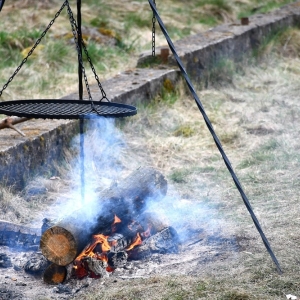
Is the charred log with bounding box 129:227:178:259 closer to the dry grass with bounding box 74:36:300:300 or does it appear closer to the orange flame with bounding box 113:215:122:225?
the orange flame with bounding box 113:215:122:225

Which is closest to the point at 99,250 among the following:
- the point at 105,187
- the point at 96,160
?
the point at 105,187

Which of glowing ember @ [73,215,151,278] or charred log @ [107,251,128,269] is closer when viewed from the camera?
glowing ember @ [73,215,151,278]

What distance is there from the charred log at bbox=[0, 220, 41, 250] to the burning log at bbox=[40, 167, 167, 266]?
456 millimetres

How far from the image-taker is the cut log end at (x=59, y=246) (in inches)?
171

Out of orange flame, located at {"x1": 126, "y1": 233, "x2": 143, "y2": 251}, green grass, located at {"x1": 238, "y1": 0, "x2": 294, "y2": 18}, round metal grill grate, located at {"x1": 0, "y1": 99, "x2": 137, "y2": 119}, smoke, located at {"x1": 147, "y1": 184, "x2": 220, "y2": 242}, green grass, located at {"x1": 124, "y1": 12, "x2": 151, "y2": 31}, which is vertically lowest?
green grass, located at {"x1": 238, "y1": 0, "x2": 294, "y2": 18}

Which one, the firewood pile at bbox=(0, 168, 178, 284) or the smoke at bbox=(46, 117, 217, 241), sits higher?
the firewood pile at bbox=(0, 168, 178, 284)

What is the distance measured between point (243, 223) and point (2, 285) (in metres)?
1.81

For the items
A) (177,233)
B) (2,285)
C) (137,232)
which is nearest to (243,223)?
(177,233)

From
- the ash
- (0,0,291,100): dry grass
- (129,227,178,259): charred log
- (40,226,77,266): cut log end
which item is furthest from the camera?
(0,0,291,100): dry grass

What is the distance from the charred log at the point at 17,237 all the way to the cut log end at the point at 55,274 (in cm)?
50

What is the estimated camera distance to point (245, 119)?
27.5 feet

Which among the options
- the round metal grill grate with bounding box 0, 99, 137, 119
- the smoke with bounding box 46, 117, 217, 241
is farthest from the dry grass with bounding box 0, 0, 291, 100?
the round metal grill grate with bounding box 0, 99, 137, 119

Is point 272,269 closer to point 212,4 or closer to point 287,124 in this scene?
point 287,124

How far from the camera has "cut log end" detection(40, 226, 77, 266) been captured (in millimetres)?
4344
